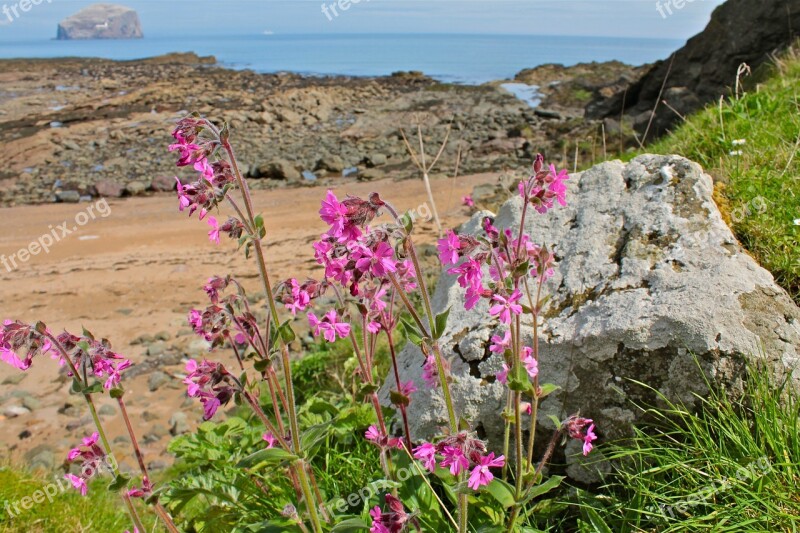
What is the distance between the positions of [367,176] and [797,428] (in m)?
15.3

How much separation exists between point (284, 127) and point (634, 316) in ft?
74.8

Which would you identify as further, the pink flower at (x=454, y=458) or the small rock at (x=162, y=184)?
the small rock at (x=162, y=184)

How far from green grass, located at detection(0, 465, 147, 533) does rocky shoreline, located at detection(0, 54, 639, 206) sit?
624 centimetres

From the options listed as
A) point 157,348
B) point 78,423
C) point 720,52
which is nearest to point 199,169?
point 78,423

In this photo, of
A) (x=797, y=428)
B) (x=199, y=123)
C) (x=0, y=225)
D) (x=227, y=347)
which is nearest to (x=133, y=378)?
(x=227, y=347)

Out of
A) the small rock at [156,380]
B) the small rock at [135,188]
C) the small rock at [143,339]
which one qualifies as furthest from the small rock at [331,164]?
the small rock at [156,380]

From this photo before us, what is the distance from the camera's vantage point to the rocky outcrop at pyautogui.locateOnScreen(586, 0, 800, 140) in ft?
43.2

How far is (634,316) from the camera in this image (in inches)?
119

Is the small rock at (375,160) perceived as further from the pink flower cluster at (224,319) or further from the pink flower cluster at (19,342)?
the pink flower cluster at (19,342)

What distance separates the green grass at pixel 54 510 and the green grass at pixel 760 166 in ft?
12.6

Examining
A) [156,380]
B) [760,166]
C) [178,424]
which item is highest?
[760,166]

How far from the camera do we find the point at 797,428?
2510 millimetres

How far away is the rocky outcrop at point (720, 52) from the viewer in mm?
13180

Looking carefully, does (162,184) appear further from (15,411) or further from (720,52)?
(720,52)
